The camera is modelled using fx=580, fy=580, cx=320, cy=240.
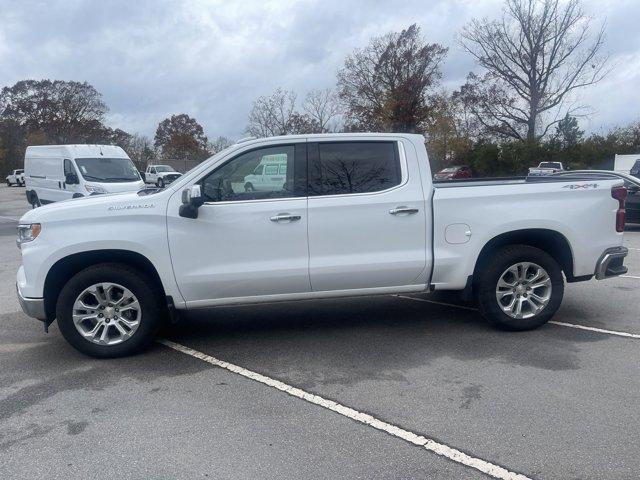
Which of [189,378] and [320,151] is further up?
[320,151]

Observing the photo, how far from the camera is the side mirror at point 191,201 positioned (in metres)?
4.93

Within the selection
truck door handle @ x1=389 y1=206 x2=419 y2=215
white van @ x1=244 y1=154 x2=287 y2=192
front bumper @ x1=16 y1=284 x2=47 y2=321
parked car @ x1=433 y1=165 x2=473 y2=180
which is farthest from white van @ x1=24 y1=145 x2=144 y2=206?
parked car @ x1=433 y1=165 x2=473 y2=180

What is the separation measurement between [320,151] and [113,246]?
2.05 metres

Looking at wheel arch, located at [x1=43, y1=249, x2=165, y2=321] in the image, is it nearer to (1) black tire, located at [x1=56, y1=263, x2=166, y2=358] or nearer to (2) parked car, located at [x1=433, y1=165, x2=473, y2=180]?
(1) black tire, located at [x1=56, y1=263, x2=166, y2=358]

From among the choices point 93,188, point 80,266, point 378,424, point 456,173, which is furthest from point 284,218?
point 456,173

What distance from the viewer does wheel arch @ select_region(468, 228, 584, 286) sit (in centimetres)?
→ 562

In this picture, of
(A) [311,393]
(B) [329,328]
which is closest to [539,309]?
(B) [329,328]

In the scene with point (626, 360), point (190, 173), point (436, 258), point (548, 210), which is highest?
point (190, 173)

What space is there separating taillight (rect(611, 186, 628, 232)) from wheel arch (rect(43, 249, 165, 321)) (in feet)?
14.5

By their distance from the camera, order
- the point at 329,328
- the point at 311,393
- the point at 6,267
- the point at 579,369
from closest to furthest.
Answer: the point at 311,393 < the point at 579,369 < the point at 329,328 < the point at 6,267

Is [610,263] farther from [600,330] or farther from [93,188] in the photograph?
[93,188]

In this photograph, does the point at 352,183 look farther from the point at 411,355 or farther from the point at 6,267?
the point at 6,267

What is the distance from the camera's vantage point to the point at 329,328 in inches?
239

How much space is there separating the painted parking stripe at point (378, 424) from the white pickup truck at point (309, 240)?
0.66 meters
